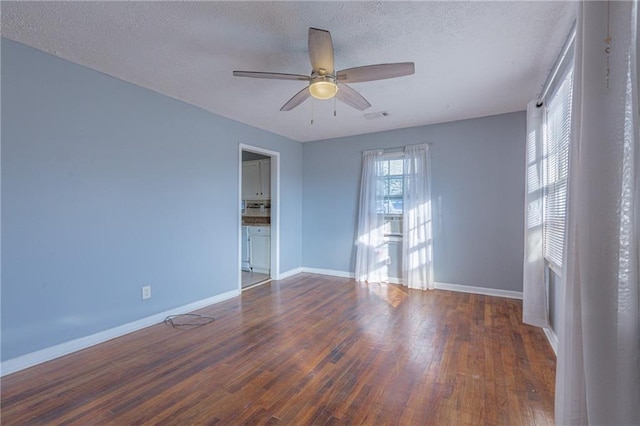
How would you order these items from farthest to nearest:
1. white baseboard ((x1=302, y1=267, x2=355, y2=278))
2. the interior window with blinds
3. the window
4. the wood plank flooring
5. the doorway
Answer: white baseboard ((x1=302, y1=267, x2=355, y2=278)) < the doorway < the window < the interior window with blinds < the wood plank flooring

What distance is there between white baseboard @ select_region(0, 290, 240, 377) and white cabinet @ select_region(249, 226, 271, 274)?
1709 millimetres

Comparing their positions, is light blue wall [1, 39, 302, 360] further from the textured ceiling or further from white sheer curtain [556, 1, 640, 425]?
white sheer curtain [556, 1, 640, 425]

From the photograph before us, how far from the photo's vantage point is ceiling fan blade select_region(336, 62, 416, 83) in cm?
198

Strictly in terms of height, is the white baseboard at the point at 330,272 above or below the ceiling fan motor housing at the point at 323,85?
below

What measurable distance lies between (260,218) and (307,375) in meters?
3.66

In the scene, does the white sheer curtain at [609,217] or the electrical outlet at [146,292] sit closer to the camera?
the white sheer curtain at [609,217]

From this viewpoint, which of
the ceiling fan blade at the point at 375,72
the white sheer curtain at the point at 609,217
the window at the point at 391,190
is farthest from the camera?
the window at the point at 391,190

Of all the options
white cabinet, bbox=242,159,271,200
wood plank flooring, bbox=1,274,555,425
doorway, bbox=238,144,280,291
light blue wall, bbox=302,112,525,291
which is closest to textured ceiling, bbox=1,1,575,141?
light blue wall, bbox=302,112,525,291

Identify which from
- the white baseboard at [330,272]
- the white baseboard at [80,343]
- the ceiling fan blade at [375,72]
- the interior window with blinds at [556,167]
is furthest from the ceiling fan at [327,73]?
the white baseboard at [330,272]

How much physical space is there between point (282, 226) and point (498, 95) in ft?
11.8

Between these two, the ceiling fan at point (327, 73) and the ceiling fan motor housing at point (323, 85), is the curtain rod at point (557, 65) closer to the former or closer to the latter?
the ceiling fan at point (327, 73)

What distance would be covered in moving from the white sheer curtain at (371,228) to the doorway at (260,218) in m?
1.46

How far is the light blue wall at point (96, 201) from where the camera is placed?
2.18 metres

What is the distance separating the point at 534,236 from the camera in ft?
9.48
